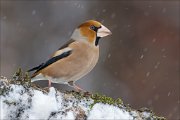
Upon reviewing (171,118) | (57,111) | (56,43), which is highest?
(56,43)

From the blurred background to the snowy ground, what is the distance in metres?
7.29

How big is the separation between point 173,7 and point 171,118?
385 cm

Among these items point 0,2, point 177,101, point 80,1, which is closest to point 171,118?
point 177,101

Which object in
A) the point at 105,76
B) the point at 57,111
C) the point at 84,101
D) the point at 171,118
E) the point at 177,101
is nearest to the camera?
the point at 57,111

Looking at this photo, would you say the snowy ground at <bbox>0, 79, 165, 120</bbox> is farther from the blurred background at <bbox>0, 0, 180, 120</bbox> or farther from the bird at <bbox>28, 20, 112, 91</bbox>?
the blurred background at <bbox>0, 0, 180, 120</bbox>

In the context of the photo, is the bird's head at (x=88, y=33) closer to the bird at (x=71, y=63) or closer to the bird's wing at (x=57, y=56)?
the bird at (x=71, y=63)

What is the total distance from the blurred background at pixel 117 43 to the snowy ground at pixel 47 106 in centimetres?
729

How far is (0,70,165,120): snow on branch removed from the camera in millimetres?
3223

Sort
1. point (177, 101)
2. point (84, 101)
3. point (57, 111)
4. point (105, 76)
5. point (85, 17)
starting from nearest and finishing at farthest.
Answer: point (57, 111) → point (84, 101) → point (177, 101) → point (105, 76) → point (85, 17)

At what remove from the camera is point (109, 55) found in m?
12.3

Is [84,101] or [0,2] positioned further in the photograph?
[0,2]

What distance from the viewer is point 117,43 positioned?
1238cm

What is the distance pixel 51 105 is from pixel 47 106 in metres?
0.03

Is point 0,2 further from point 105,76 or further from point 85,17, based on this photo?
point 105,76
